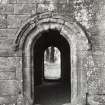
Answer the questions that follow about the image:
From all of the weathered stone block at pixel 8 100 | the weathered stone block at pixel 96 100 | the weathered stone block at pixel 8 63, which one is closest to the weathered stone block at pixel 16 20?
the weathered stone block at pixel 8 63

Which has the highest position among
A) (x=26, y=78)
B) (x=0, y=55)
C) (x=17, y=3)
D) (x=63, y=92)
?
(x=17, y=3)

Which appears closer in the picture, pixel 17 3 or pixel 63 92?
pixel 17 3

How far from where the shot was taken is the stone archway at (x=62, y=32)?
7.95 meters

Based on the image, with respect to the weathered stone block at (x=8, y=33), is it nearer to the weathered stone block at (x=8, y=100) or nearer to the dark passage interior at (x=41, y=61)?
the weathered stone block at (x=8, y=100)

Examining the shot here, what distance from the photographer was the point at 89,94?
7.98 m

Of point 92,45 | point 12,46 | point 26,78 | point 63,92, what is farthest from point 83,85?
point 63,92

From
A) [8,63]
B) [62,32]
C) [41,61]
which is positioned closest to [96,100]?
[62,32]

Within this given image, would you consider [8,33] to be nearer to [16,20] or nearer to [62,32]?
[16,20]

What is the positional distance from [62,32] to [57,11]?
0.66m

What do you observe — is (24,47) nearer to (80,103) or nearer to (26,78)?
(26,78)

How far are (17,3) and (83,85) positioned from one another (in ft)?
10.6

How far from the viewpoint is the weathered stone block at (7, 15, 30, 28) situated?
8031 mm

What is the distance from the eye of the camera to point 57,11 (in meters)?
8.03

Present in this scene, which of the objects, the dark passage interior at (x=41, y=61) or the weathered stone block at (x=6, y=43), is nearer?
the weathered stone block at (x=6, y=43)
